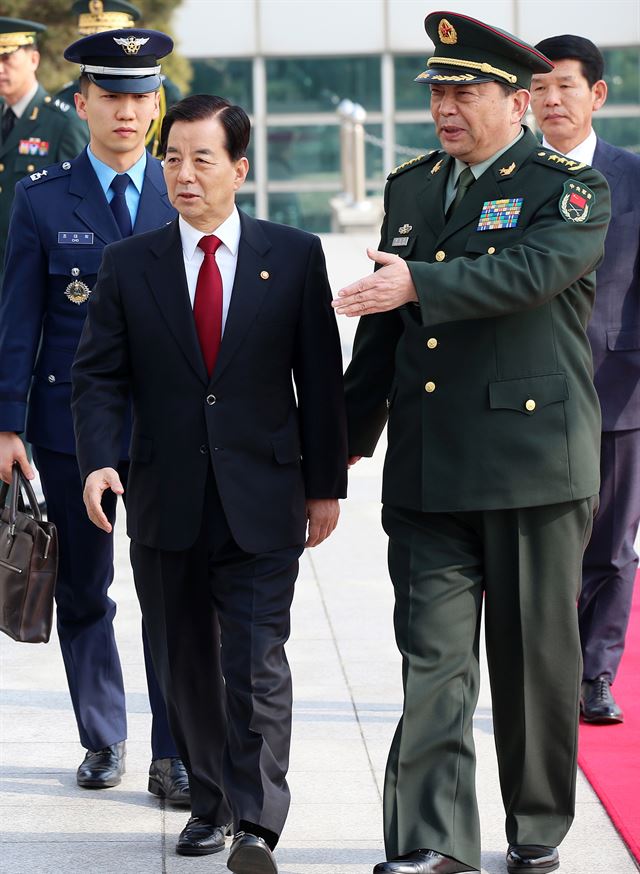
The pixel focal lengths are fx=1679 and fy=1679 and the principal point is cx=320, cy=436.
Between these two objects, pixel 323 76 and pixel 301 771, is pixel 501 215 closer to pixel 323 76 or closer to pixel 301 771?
pixel 301 771

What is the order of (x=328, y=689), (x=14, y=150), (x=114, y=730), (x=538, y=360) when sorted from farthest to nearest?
(x=14, y=150) < (x=328, y=689) < (x=114, y=730) < (x=538, y=360)

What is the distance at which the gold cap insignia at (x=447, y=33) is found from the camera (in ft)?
11.9

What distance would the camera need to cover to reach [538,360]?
11.7 ft

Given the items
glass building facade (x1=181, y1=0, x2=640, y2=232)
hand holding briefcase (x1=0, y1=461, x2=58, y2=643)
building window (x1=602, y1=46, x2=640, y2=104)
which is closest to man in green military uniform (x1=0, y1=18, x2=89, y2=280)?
hand holding briefcase (x1=0, y1=461, x2=58, y2=643)

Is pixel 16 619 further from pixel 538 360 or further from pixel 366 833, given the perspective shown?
pixel 538 360

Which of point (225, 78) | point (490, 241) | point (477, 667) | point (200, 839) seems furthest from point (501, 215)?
point (225, 78)

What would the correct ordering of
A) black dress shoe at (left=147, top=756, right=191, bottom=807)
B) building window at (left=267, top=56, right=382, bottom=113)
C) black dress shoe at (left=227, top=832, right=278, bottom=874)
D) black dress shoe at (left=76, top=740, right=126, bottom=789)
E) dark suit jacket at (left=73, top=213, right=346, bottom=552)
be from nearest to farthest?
black dress shoe at (left=227, top=832, right=278, bottom=874), dark suit jacket at (left=73, top=213, right=346, bottom=552), black dress shoe at (left=147, top=756, right=191, bottom=807), black dress shoe at (left=76, top=740, right=126, bottom=789), building window at (left=267, top=56, right=382, bottom=113)

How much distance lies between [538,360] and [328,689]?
75.5 inches

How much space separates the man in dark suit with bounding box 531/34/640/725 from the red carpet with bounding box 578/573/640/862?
0.24 ft

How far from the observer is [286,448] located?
3736 mm

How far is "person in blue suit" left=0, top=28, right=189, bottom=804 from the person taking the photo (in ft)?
13.8

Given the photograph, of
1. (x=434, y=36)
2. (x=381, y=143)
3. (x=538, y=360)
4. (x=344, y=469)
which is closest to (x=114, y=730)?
(x=344, y=469)

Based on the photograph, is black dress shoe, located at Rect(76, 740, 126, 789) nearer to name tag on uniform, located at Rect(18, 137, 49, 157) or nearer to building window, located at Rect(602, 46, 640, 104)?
name tag on uniform, located at Rect(18, 137, 49, 157)

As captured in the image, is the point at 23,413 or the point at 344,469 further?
the point at 23,413
